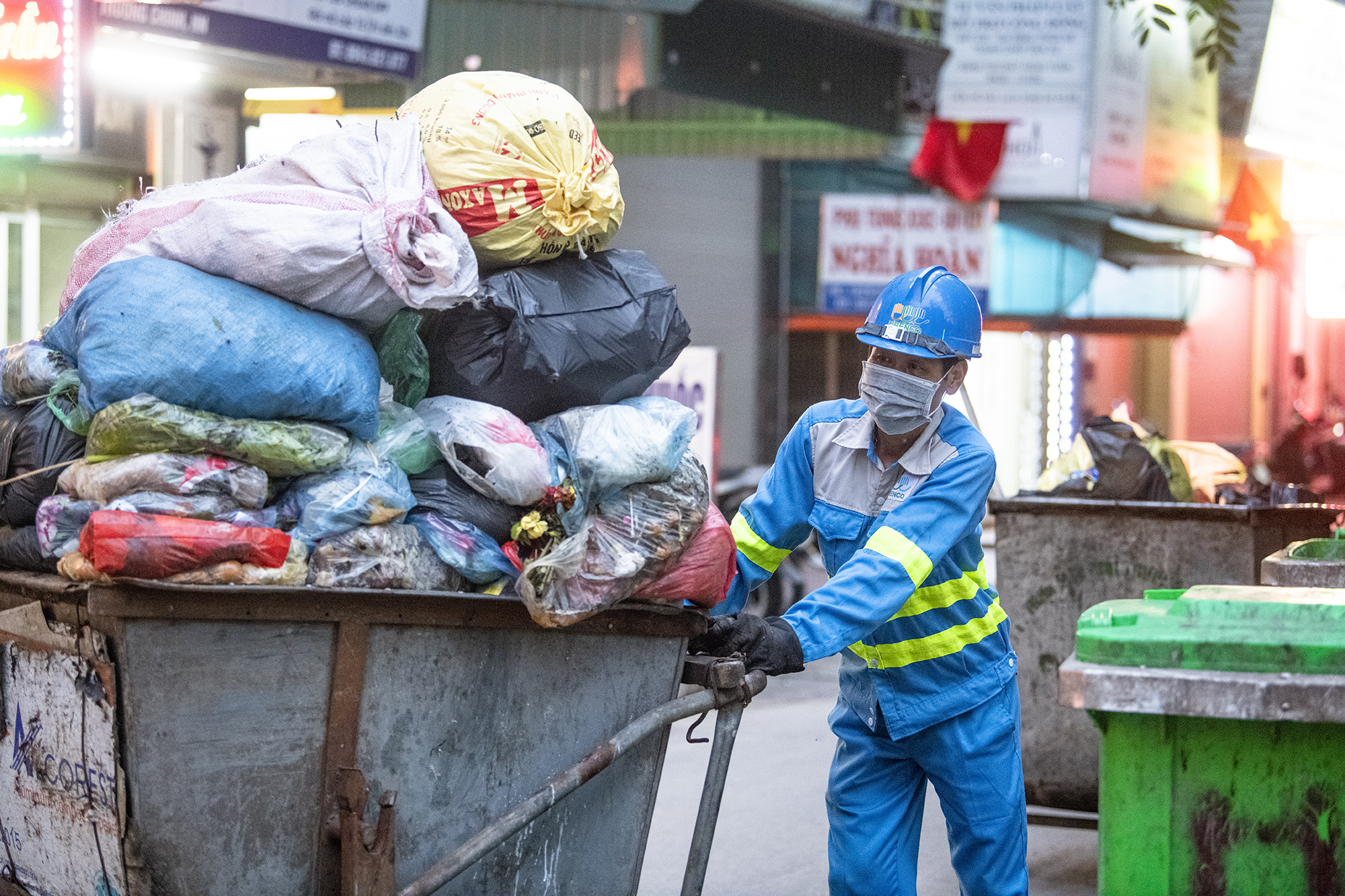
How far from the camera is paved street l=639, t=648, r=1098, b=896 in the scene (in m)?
4.79

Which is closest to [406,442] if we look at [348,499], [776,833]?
[348,499]

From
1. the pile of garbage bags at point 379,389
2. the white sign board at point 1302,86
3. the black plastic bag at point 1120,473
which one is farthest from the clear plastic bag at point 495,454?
the white sign board at point 1302,86

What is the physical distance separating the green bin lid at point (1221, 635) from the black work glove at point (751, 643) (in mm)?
578

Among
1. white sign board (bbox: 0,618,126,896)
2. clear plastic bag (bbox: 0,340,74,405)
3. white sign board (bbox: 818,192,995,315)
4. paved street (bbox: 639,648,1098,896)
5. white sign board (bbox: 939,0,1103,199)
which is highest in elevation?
white sign board (bbox: 939,0,1103,199)

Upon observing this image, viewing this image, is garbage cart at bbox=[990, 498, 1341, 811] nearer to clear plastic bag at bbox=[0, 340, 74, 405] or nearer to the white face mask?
the white face mask

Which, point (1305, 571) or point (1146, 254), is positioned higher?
point (1146, 254)

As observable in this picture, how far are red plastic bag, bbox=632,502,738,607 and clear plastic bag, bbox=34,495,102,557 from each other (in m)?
0.91

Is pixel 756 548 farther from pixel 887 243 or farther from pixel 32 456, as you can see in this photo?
pixel 887 243

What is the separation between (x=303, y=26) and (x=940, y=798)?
5.12 meters

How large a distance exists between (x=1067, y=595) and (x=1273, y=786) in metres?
2.64

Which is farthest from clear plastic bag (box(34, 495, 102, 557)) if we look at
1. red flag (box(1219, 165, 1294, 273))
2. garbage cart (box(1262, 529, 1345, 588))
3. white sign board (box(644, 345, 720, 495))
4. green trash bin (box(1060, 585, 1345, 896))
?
red flag (box(1219, 165, 1294, 273))

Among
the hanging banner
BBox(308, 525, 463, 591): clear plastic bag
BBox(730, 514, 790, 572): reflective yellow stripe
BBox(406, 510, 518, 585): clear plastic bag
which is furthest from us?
the hanging banner

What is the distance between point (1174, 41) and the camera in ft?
44.9

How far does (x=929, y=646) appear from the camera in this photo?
3.23 m
